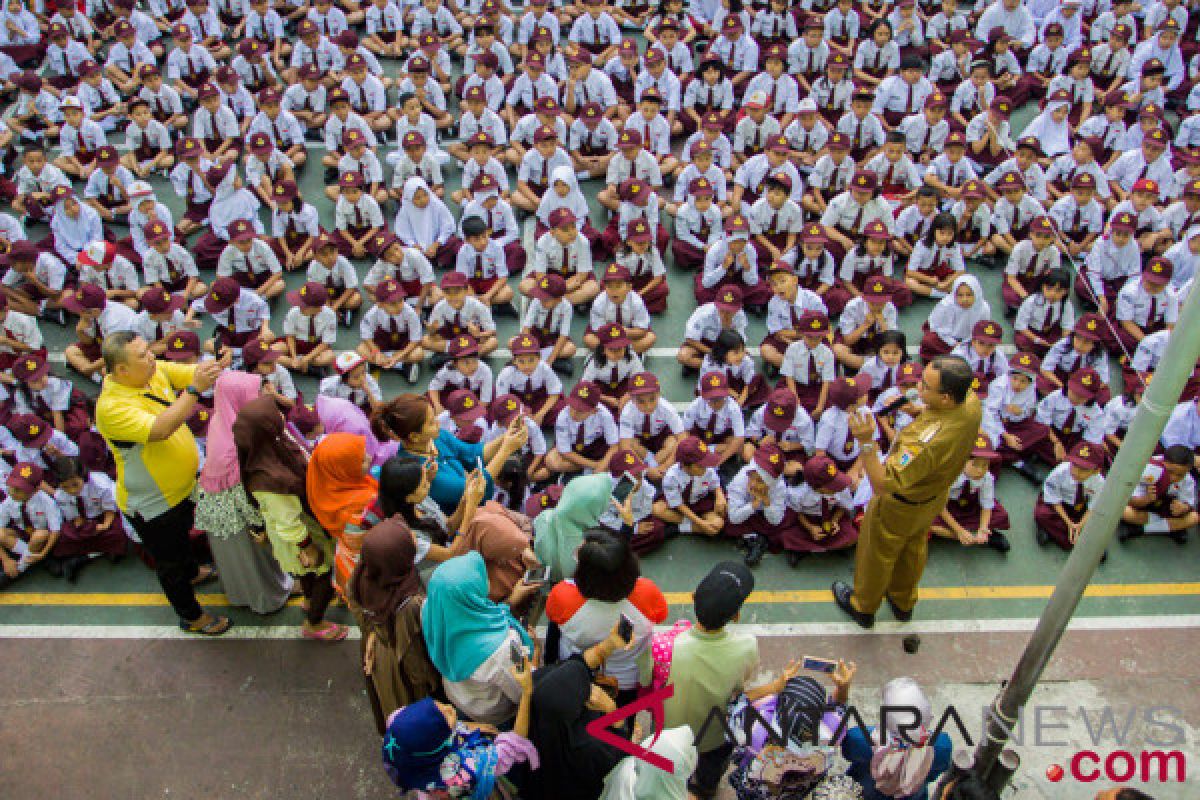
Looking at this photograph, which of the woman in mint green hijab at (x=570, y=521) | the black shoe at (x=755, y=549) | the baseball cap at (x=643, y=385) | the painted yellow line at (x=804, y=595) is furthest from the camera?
the baseball cap at (x=643, y=385)

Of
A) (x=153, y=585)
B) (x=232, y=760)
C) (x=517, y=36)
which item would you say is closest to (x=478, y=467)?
(x=232, y=760)

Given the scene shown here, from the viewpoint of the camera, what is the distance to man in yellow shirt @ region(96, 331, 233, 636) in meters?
5.48

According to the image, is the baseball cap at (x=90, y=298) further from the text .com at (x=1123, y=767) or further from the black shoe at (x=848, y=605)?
the text .com at (x=1123, y=767)

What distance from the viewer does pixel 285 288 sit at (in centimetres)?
961

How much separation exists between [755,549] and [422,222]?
4970 mm

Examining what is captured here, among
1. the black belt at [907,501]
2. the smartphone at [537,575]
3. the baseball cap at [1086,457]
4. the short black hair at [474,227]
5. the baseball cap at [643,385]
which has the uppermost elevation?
the short black hair at [474,227]

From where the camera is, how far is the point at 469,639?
4312 millimetres

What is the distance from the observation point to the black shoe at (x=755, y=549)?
703 centimetres

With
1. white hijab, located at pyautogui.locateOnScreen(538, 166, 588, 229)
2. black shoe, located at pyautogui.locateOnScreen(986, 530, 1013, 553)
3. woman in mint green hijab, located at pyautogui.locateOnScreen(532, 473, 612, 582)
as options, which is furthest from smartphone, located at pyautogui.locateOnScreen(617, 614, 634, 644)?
white hijab, located at pyautogui.locateOnScreen(538, 166, 588, 229)

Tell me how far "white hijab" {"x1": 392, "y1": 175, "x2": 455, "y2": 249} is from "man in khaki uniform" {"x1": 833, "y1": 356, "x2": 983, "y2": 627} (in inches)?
220

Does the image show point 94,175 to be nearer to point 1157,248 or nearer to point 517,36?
point 517,36

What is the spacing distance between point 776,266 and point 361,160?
15.4ft

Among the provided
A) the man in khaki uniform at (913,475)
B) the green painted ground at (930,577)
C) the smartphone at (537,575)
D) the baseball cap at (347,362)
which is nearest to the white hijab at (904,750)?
the man in khaki uniform at (913,475)

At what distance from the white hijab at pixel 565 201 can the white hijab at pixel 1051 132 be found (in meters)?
5.08
